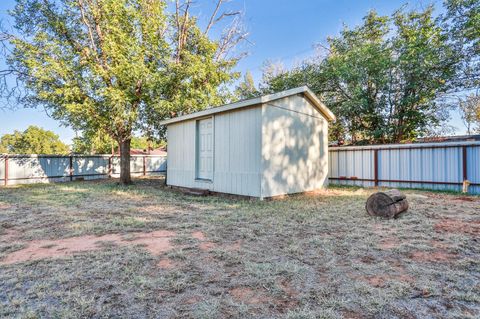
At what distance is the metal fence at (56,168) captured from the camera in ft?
35.7

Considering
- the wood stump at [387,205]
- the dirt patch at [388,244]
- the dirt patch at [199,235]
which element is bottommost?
the dirt patch at [199,235]

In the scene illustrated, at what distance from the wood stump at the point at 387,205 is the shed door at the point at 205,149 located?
4.53 m

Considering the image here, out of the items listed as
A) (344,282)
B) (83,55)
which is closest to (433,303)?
(344,282)

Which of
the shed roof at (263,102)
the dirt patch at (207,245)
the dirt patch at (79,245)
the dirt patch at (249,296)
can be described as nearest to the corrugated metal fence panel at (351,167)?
the shed roof at (263,102)

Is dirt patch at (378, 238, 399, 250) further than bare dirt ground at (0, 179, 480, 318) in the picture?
Yes

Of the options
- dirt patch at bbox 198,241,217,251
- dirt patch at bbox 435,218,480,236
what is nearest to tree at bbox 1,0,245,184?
dirt patch at bbox 198,241,217,251

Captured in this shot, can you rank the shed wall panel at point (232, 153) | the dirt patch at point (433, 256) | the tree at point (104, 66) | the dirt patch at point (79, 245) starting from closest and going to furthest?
the dirt patch at point (433, 256), the dirt patch at point (79, 245), the shed wall panel at point (232, 153), the tree at point (104, 66)

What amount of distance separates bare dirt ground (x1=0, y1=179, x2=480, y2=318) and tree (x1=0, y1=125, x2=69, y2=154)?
3311 centimetres

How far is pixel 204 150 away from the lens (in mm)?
7844

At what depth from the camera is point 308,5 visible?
39.2 feet

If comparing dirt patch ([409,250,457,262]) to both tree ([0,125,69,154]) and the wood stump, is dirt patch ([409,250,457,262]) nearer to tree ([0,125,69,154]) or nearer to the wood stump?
the wood stump

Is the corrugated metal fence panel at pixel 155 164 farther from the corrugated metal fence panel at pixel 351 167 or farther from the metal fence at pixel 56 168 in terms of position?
the corrugated metal fence panel at pixel 351 167

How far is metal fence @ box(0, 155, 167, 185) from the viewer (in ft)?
35.7

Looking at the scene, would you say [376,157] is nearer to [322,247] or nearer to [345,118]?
[345,118]
